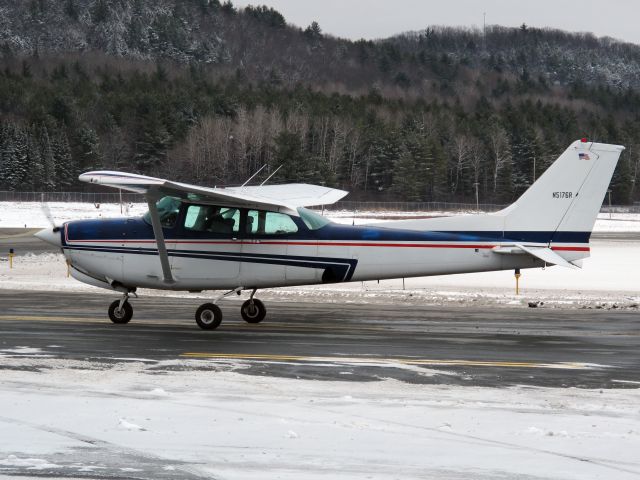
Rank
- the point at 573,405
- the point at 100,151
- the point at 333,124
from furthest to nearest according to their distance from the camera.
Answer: the point at 333,124
the point at 100,151
the point at 573,405

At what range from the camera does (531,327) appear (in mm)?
16844

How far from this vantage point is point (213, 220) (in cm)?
1639

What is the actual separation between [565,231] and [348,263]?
3.61 meters

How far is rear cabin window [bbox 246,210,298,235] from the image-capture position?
16375 millimetres

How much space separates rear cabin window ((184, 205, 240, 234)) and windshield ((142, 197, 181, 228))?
21 cm

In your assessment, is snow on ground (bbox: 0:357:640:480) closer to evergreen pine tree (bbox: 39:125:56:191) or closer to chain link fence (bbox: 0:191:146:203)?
chain link fence (bbox: 0:191:146:203)

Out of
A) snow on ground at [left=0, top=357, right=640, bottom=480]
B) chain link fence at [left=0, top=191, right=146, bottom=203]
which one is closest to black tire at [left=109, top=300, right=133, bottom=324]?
snow on ground at [left=0, top=357, right=640, bottom=480]

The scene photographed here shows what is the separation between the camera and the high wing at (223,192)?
14094 millimetres

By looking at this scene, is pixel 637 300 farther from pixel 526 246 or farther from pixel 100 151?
pixel 100 151

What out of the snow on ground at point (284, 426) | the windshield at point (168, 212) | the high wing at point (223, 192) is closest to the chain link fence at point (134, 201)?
the high wing at point (223, 192)

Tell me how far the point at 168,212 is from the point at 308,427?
26.8ft

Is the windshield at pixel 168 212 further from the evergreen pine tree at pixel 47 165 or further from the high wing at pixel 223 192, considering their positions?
the evergreen pine tree at pixel 47 165

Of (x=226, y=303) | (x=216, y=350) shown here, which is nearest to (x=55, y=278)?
(x=226, y=303)

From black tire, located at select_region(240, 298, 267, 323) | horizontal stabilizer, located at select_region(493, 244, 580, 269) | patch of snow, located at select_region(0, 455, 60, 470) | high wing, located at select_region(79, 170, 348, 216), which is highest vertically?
high wing, located at select_region(79, 170, 348, 216)
